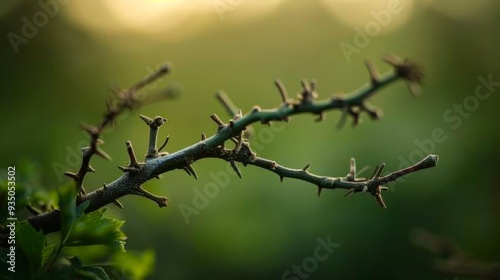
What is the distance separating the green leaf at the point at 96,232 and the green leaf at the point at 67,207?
0.01 m

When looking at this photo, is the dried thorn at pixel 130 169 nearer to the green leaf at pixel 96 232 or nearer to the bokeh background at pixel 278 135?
the green leaf at pixel 96 232

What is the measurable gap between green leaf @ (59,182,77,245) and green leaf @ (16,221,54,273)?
0.06 meters

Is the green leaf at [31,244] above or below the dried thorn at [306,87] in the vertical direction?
above

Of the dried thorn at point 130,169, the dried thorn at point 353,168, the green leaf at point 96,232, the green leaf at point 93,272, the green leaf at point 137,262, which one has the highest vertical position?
the dried thorn at point 130,169

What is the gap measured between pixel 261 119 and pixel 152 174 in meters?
0.37

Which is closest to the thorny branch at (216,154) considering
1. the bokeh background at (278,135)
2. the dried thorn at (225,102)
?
the dried thorn at (225,102)

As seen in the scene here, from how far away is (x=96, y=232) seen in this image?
144 centimetres

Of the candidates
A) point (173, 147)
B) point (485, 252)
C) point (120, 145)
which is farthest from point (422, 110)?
point (120, 145)

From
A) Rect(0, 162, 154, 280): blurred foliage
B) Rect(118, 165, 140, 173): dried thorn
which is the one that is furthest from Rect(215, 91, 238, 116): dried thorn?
Rect(0, 162, 154, 280): blurred foliage

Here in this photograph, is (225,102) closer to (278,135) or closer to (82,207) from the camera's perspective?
(82,207)

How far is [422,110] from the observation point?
1328 cm

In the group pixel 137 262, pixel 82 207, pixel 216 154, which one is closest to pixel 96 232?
pixel 82 207

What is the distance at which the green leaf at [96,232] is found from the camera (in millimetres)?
1419

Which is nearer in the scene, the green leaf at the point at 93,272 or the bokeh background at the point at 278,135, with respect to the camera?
the green leaf at the point at 93,272
